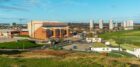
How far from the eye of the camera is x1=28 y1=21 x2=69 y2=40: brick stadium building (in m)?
88.7

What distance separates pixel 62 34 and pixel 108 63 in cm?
8012

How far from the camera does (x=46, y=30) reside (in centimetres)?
8756

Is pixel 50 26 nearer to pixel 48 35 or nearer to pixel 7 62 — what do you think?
pixel 48 35

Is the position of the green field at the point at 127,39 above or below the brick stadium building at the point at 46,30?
below

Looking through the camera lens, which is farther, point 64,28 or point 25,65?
point 64,28

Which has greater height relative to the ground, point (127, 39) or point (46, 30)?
point (46, 30)

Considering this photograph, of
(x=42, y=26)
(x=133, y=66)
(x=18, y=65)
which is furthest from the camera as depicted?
(x=42, y=26)

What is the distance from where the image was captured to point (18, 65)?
14.2 metres

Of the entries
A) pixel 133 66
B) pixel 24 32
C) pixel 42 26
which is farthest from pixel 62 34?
pixel 133 66

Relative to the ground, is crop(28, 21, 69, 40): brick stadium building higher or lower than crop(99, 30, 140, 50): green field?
higher

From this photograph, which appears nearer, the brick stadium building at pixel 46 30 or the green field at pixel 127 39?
the green field at pixel 127 39

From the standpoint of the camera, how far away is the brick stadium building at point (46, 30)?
88.7 m

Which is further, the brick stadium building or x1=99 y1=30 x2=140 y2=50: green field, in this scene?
the brick stadium building

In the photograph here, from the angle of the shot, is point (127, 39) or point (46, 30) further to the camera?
point (46, 30)
